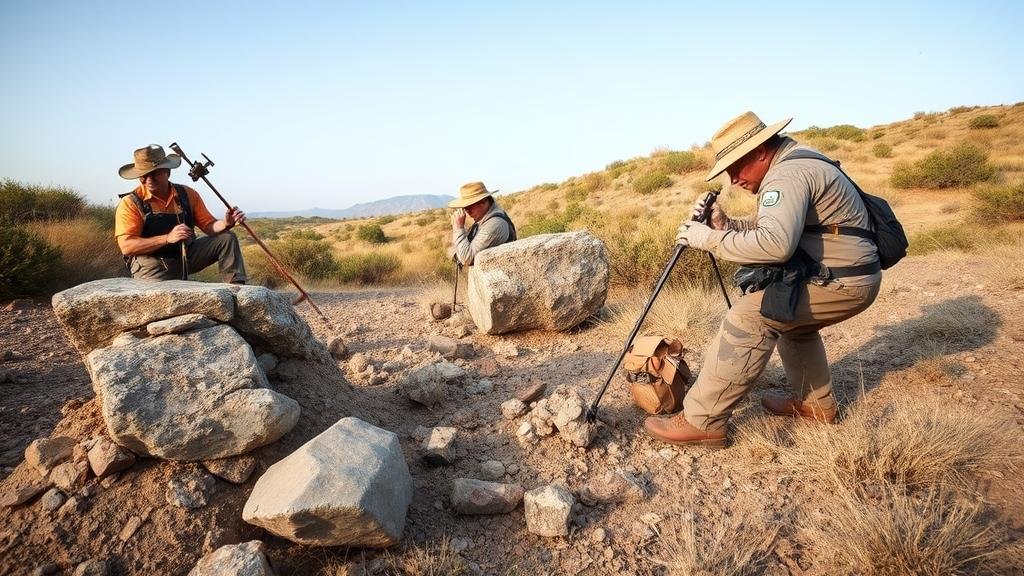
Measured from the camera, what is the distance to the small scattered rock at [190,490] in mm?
2135

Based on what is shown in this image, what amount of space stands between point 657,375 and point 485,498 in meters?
1.44

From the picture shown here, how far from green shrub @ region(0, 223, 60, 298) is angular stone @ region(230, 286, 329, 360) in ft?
18.6

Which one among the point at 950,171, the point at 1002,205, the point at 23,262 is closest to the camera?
the point at 23,262

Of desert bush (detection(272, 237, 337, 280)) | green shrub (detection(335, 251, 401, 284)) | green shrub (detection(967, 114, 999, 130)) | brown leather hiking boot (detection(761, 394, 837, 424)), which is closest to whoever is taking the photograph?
brown leather hiking boot (detection(761, 394, 837, 424))

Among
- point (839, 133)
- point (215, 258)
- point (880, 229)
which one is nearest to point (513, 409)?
point (880, 229)

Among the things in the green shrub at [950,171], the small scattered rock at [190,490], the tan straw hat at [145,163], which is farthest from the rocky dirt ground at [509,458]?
the green shrub at [950,171]

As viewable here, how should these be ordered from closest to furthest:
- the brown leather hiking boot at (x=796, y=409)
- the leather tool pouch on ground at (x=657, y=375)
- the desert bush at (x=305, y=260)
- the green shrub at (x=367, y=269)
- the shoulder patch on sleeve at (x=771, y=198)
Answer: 1. the shoulder patch on sleeve at (x=771, y=198)
2. the brown leather hiking boot at (x=796, y=409)
3. the leather tool pouch on ground at (x=657, y=375)
4. the green shrub at (x=367, y=269)
5. the desert bush at (x=305, y=260)

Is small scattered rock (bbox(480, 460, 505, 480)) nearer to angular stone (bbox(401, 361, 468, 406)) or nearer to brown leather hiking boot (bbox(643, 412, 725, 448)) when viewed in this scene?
angular stone (bbox(401, 361, 468, 406))

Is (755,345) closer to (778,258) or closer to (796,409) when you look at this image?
(778,258)

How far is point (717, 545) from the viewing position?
2070 mm

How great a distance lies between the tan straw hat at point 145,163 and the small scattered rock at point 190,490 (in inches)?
129

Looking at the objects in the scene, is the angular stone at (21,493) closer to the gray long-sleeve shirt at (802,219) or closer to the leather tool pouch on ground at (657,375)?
the leather tool pouch on ground at (657,375)

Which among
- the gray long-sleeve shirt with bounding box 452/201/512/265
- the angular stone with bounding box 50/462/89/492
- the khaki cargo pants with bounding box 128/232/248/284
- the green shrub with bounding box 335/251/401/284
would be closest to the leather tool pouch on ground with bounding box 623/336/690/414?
the gray long-sleeve shirt with bounding box 452/201/512/265

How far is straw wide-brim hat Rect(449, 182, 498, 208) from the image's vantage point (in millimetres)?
5188
